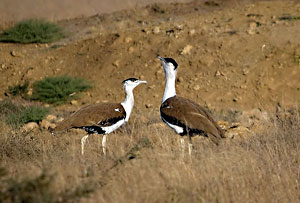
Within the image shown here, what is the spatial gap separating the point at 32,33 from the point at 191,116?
1549 cm

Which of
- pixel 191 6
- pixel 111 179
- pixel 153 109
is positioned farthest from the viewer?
pixel 191 6

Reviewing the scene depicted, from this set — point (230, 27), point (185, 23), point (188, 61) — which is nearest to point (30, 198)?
point (188, 61)

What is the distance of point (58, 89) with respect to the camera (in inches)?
635

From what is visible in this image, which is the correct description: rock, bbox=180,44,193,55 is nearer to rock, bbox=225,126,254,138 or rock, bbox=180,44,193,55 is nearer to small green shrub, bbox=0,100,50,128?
small green shrub, bbox=0,100,50,128

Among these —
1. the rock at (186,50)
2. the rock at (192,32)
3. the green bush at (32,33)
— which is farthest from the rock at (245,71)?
the green bush at (32,33)

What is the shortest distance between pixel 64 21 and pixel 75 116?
1761 cm

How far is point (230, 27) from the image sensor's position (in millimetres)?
17438

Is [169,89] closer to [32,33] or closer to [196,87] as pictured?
[196,87]

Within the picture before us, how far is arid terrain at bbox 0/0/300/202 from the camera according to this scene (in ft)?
17.7

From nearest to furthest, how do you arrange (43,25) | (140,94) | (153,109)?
(153,109)
(140,94)
(43,25)

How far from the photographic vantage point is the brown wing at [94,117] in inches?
311

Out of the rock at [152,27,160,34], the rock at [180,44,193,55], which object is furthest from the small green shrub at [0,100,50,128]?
the rock at [152,27,160,34]

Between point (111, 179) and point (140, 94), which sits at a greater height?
point (111, 179)

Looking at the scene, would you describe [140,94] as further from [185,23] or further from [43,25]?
[43,25]
